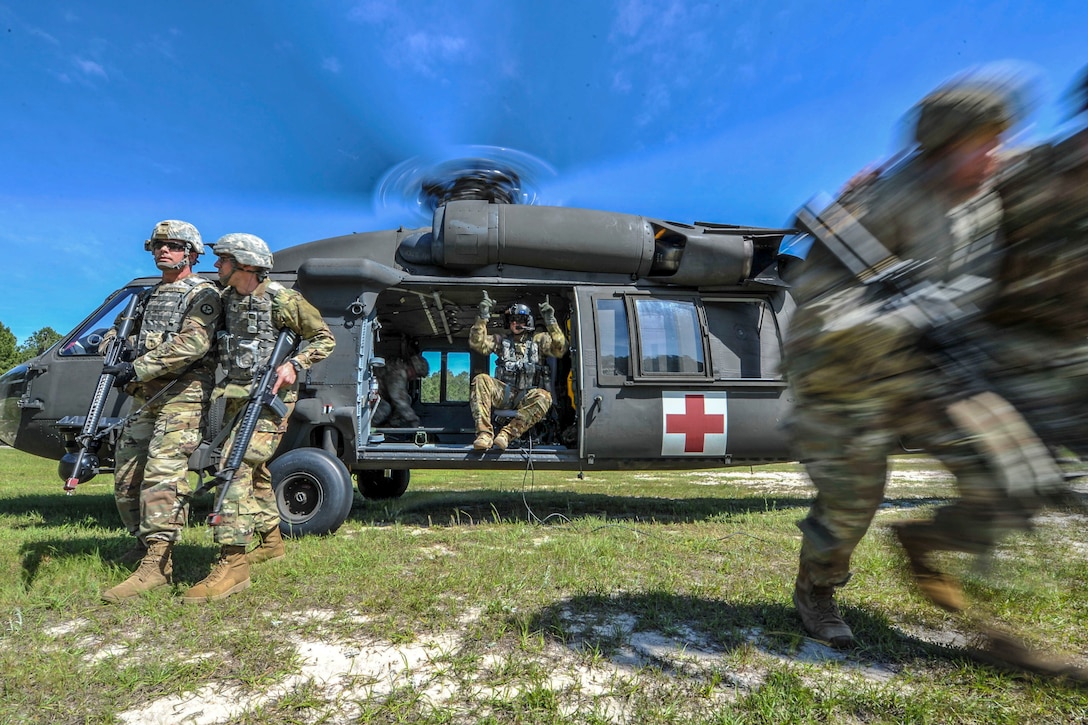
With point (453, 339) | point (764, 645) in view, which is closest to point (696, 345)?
point (764, 645)

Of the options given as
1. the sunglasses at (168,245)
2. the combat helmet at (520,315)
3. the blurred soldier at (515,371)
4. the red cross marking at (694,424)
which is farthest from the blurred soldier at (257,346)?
the red cross marking at (694,424)

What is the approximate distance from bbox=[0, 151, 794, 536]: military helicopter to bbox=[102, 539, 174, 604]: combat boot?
150 cm

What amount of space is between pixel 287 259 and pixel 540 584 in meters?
3.83

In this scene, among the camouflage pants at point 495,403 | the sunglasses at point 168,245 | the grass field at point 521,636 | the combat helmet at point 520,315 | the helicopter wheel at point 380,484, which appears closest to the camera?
the grass field at point 521,636

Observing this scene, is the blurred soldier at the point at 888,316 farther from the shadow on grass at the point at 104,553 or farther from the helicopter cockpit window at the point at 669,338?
the shadow on grass at the point at 104,553

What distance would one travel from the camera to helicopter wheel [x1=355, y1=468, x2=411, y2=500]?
6703mm

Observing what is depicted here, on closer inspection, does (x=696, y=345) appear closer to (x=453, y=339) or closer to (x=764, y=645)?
(x=764, y=645)

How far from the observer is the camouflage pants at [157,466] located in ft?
10.2

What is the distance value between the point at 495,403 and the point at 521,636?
348 centimetres

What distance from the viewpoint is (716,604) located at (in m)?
2.79

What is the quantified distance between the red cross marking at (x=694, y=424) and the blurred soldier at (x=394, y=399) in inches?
130

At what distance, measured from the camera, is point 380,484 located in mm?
6781

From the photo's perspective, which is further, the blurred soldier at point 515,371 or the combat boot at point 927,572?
the blurred soldier at point 515,371

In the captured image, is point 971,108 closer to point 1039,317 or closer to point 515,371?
point 1039,317
